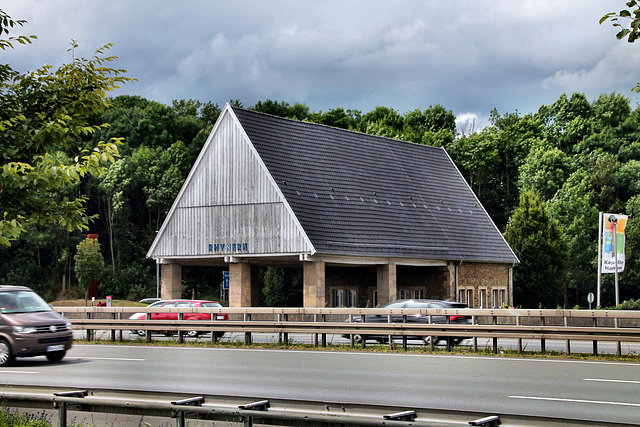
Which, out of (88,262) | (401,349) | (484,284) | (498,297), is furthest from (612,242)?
(88,262)

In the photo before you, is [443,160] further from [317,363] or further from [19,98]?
[19,98]

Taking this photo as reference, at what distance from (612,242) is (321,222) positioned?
56.3ft

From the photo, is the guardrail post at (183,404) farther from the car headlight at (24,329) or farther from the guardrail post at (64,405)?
the car headlight at (24,329)

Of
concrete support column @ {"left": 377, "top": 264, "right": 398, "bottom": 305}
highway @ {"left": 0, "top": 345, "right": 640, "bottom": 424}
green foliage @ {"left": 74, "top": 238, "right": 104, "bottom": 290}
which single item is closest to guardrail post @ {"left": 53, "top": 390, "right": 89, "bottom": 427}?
highway @ {"left": 0, "top": 345, "right": 640, "bottom": 424}

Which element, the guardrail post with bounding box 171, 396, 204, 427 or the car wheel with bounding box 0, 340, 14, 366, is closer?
the guardrail post with bounding box 171, 396, 204, 427

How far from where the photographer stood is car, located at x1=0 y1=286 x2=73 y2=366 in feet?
60.0

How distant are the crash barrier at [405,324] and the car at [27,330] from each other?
643 cm

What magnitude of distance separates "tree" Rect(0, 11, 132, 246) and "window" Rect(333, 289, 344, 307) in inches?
1319

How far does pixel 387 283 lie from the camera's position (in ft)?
131

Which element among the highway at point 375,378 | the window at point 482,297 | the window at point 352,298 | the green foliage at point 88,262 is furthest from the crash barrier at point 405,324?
the green foliage at point 88,262

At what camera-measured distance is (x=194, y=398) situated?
8.13 meters

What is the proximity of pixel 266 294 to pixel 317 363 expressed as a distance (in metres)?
37.6

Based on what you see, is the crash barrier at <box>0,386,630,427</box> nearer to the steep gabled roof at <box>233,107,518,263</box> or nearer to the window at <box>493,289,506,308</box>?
the steep gabled roof at <box>233,107,518,263</box>

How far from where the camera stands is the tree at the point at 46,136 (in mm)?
10047
